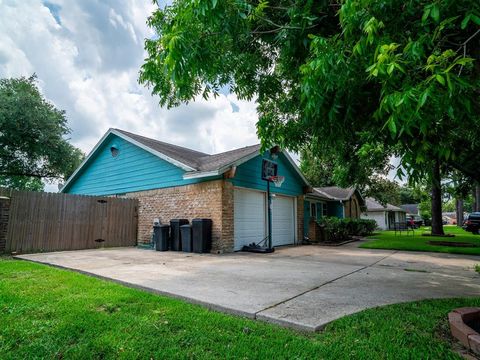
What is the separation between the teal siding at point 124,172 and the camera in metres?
10.9

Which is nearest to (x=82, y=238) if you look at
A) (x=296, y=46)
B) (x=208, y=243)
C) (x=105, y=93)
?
(x=208, y=243)

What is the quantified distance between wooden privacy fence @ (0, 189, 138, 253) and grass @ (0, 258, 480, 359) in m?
5.78

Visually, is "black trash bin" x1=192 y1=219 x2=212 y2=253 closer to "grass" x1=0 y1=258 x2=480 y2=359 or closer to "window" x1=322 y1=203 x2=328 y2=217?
"grass" x1=0 y1=258 x2=480 y2=359

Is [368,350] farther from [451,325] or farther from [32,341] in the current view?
Result: [32,341]

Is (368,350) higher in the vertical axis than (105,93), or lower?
lower

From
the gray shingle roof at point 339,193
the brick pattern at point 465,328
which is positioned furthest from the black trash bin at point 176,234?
the gray shingle roof at point 339,193

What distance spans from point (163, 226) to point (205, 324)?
7367 millimetres

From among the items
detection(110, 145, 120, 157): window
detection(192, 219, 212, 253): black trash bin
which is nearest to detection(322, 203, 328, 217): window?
detection(192, 219, 212, 253): black trash bin

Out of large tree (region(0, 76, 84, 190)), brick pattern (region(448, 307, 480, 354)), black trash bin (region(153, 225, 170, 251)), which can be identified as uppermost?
large tree (region(0, 76, 84, 190))

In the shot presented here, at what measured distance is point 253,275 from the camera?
17.5 ft

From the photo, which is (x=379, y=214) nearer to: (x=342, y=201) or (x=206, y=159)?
(x=342, y=201)

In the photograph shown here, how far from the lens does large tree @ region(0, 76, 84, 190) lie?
17734mm

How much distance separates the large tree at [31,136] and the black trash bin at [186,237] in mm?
15392

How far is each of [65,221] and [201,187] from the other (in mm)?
4725
